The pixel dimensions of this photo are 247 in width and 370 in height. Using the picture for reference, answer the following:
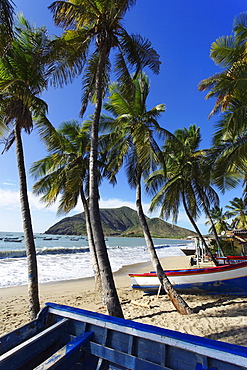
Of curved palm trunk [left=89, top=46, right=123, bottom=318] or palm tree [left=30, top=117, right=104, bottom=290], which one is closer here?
curved palm trunk [left=89, top=46, right=123, bottom=318]

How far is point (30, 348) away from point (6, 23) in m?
5.13

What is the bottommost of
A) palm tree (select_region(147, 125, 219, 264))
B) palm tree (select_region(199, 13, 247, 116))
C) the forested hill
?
the forested hill

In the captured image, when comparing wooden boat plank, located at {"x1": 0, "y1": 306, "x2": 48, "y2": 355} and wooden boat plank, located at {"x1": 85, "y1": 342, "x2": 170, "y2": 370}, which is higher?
wooden boat plank, located at {"x1": 0, "y1": 306, "x2": 48, "y2": 355}

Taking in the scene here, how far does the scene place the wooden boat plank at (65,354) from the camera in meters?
2.28

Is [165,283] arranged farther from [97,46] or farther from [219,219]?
[219,219]

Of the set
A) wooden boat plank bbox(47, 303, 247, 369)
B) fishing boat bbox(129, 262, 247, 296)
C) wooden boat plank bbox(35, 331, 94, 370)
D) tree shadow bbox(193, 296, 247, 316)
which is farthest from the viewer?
fishing boat bbox(129, 262, 247, 296)

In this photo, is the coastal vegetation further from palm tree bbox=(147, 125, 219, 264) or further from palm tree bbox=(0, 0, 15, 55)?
palm tree bbox=(147, 125, 219, 264)

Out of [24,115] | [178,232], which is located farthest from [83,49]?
[178,232]

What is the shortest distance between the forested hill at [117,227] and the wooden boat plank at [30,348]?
11822cm

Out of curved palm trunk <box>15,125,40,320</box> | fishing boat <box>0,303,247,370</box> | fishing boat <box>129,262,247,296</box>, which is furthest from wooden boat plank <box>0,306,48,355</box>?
fishing boat <box>129,262,247,296</box>

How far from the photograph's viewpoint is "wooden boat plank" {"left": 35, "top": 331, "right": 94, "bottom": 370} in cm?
228

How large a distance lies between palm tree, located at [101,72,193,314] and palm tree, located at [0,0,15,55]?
3.91 meters

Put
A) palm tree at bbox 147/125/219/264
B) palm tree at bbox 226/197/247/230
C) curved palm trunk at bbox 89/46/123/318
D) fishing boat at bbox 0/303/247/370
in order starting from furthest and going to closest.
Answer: palm tree at bbox 226/197/247/230
palm tree at bbox 147/125/219/264
curved palm trunk at bbox 89/46/123/318
fishing boat at bbox 0/303/247/370

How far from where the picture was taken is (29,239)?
5590 mm
